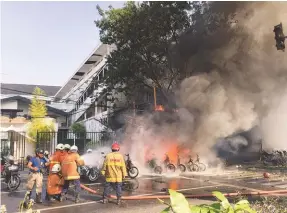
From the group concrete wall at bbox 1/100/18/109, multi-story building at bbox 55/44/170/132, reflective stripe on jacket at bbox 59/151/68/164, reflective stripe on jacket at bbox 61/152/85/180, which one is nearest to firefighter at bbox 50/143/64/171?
reflective stripe on jacket at bbox 59/151/68/164

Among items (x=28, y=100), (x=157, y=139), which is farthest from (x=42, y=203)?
(x=28, y=100)

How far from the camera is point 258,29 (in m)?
18.5

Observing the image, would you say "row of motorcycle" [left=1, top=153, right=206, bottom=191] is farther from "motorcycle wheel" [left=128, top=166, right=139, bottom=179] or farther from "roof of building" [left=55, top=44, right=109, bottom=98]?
"roof of building" [left=55, top=44, right=109, bottom=98]

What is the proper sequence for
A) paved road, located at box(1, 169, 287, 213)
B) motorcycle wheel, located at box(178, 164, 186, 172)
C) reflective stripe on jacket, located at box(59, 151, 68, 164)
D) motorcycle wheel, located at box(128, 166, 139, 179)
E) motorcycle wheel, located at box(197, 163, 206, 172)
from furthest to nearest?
motorcycle wheel, located at box(197, 163, 206, 172), motorcycle wheel, located at box(178, 164, 186, 172), motorcycle wheel, located at box(128, 166, 139, 179), reflective stripe on jacket, located at box(59, 151, 68, 164), paved road, located at box(1, 169, 287, 213)

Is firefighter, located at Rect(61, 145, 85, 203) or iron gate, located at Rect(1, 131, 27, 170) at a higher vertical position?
iron gate, located at Rect(1, 131, 27, 170)

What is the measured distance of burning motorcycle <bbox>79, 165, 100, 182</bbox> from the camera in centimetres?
1239

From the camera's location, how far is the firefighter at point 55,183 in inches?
351

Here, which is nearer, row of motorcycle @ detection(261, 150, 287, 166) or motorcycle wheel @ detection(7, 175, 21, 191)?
motorcycle wheel @ detection(7, 175, 21, 191)

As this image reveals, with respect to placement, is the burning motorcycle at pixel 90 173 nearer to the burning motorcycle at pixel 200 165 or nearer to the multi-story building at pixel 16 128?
the burning motorcycle at pixel 200 165

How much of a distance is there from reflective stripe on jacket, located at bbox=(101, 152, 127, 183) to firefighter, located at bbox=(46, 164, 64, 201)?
Result: 4.77ft

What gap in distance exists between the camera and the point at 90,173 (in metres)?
12.4

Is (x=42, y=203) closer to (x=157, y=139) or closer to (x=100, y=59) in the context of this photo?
(x=157, y=139)

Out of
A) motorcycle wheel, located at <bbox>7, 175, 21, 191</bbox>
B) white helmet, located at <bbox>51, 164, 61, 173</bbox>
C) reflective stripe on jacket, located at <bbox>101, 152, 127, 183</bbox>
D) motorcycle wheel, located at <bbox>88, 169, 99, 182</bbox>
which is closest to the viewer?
reflective stripe on jacket, located at <bbox>101, 152, 127, 183</bbox>

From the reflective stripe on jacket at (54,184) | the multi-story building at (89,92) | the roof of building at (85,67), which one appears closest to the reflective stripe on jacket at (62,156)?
the reflective stripe on jacket at (54,184)
